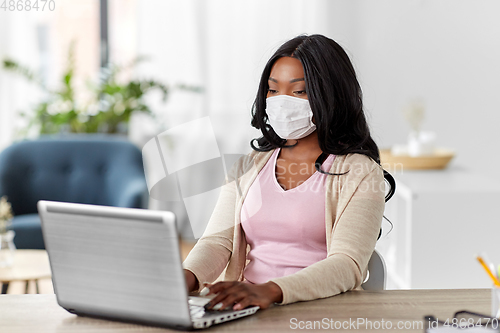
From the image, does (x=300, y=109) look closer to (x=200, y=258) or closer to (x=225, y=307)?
(x=200, y=258)

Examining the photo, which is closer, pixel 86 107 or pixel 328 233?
pixel 328 233

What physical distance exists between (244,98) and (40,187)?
149 cm

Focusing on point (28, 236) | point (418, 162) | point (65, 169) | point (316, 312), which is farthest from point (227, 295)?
point (65, 169)

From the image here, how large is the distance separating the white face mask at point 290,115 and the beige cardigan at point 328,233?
0.31 feet

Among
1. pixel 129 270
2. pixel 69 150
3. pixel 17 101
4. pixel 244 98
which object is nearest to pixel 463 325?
pixel 129 270

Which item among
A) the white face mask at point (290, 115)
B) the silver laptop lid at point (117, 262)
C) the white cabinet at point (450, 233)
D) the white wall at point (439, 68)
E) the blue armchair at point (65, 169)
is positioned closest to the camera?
the silver laptop lid at point (117, 262)

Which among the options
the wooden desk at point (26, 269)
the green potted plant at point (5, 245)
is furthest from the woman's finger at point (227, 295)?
the green potted plant at point (5, 245)

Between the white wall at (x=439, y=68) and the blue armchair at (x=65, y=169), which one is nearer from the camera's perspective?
the blue armchair at (x=65, y=169)

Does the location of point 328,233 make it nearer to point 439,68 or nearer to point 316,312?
point 316,312

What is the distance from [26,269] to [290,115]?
4.33ft

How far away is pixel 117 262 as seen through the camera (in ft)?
2.73

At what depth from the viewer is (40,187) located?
118 inches

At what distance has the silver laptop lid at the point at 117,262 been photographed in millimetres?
797

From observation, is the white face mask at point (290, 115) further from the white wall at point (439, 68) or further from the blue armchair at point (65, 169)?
the white wall at point (439, 68)
